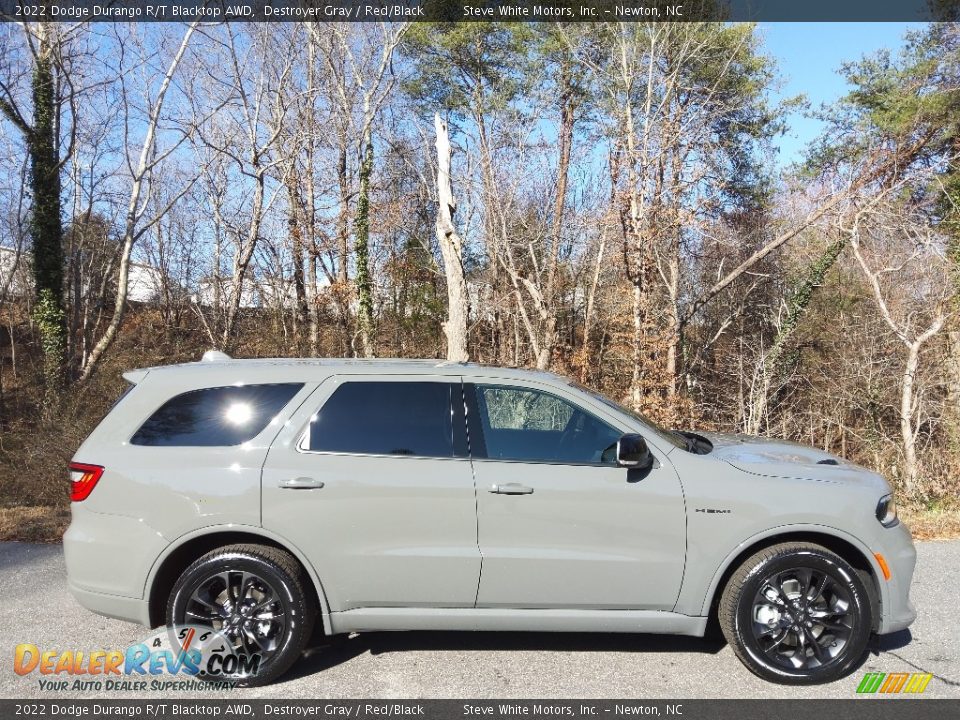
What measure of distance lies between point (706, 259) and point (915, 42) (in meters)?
6.76

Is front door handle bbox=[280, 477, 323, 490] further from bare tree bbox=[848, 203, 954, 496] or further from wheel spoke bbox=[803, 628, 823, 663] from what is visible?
bare tree bbox=[848, 203, 954, 496]

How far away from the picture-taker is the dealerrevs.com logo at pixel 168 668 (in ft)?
11.9

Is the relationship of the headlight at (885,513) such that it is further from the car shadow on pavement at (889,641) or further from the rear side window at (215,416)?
the rear side window at (215,416)

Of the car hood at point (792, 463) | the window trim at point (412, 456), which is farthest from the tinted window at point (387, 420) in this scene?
the car hood at point (792, 463)

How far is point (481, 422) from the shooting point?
3938 millimetres

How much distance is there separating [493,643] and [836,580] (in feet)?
6.47

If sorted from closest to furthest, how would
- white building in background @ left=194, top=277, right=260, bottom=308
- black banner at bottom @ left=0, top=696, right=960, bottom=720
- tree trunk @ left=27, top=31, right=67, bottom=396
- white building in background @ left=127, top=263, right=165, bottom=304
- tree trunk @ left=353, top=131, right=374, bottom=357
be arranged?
1. black banner at bottom @ left=0, top=696, right=960, bottom=720
2. tree trunk @ left=27, top=31, right=67, bottom=396
3. tree trunk @ left=353, top=131, right=374, bottom=357
4. white building in background @ left=194, top=277, right=260, bottom=308
5. white building in background @ left=127, top=263, right=165, bottom=304

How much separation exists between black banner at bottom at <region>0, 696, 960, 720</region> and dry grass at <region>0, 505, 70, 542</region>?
365cm

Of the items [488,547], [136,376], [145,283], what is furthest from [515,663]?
[145,283]

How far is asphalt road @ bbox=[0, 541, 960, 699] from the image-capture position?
3.55 m

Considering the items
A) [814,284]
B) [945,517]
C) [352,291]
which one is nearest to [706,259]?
[814,284]

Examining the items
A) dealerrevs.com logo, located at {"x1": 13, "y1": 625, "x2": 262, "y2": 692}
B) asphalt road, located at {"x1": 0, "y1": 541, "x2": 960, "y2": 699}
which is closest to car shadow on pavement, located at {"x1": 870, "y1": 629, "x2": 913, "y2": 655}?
asphalt road, located at {"x1": 0, "y1": 541, "x2": 960, "y2": 699}

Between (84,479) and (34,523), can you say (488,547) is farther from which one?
(34,523)

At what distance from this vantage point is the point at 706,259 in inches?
721
